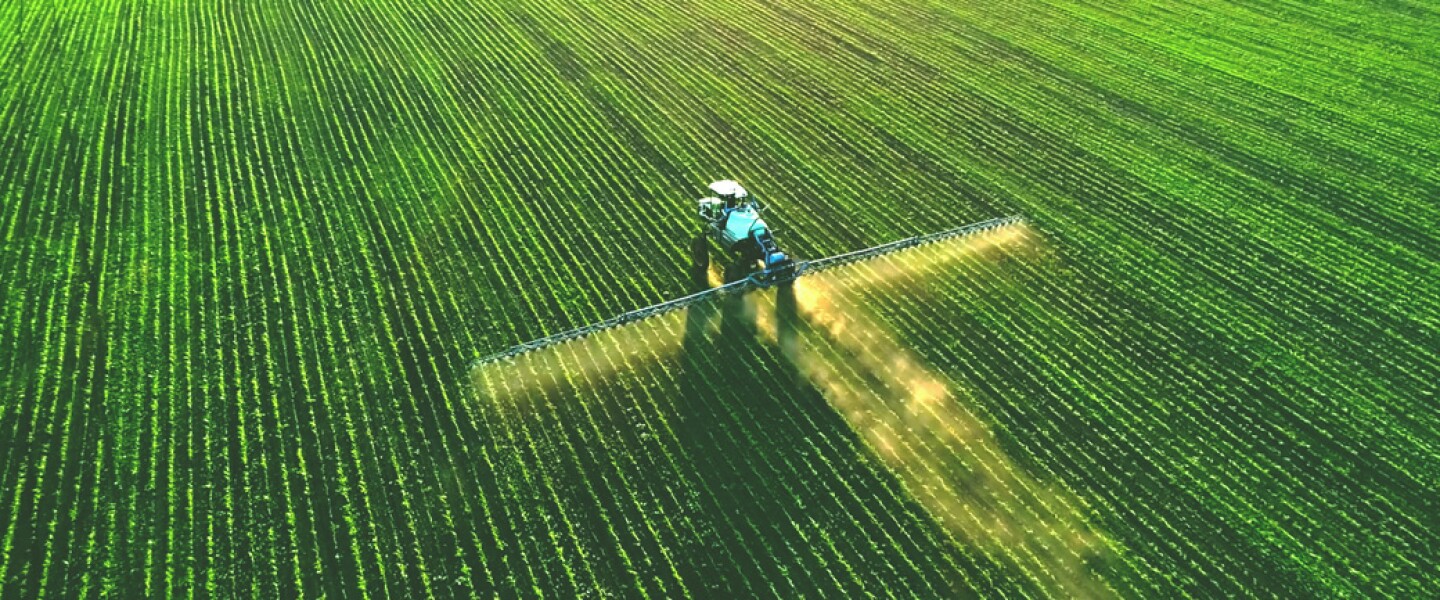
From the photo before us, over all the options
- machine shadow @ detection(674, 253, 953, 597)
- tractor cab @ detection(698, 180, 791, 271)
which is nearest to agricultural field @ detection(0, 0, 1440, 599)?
machine shadow @ detection(674, 253, 953, 597)

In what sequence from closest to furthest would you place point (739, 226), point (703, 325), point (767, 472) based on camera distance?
point (767, 472) → point (703, 325) → point (739, 226)

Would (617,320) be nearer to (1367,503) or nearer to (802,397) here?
(802,397)

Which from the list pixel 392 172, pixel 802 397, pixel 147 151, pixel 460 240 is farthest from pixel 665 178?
pixel 147 151

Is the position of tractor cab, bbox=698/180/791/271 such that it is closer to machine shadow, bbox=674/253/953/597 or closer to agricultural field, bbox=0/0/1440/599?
agricultural field, bbox=0/0/1440/599

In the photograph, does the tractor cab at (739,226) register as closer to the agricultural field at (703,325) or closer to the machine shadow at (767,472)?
the agricultural field at (703,325)

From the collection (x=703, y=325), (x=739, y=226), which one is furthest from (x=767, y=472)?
(x=739, y=226)

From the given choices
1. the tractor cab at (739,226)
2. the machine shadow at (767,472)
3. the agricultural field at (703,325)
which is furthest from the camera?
the tractor cab at (739,226)

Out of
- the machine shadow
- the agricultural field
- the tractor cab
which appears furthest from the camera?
the tractor cab

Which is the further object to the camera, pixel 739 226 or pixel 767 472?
pixel 739 226

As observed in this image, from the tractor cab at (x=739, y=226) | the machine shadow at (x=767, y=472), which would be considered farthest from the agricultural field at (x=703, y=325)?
the tractor cab at (x=739, y=226)

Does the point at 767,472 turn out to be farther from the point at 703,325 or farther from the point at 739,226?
the point at 739,226
